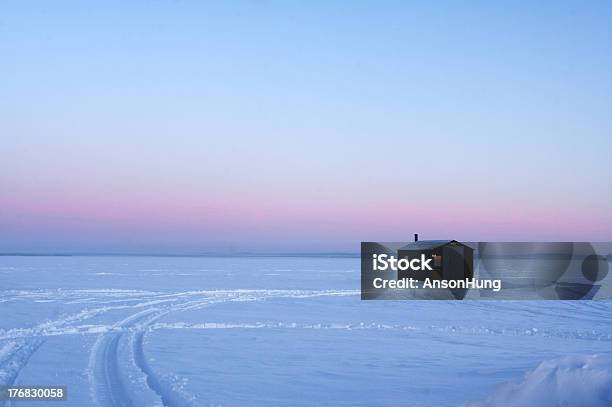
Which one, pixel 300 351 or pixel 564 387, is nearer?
pixel 564 387

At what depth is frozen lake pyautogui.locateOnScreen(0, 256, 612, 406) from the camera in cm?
695

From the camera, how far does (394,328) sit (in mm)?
13703

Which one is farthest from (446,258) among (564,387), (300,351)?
(564,387)

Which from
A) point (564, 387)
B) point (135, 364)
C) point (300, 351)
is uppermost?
point (564, 387)

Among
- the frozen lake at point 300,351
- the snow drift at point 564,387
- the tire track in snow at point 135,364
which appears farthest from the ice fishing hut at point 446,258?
the snow drift at point 564,387

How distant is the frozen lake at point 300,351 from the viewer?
273 inches

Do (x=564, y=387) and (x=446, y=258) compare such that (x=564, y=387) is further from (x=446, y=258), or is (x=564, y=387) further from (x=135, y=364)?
(x=446, y=258)

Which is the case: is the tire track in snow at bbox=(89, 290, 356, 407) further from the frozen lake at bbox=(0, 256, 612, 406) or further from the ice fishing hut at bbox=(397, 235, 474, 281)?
the ice fishing hut at bbox=(397, 235, 474, 281)

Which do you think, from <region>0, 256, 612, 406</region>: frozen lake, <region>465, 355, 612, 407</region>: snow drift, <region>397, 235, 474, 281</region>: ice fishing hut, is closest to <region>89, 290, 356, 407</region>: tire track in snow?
<region>0, 256, 612, 406</region>: frozen lake

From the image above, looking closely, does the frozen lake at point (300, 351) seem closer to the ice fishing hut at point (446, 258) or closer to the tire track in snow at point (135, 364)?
the tire track in snow at point (135, 364)

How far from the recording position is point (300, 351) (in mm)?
10461

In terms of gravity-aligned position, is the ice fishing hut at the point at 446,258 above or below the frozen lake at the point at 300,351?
above

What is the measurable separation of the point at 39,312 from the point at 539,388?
1511cm

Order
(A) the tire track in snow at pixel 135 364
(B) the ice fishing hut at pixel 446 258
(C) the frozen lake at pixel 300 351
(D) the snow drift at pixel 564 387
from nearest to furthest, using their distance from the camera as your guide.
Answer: (D) the snow drift at pixel 564 387 < (A) the tire track in snow at pixel 135 364 < (C) the frozen lake at pixel 300 351 < (B) the ice fishing hut at pixel 446 258
